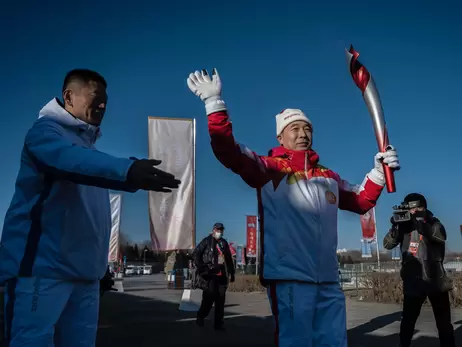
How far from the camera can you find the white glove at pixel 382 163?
3.40 metres

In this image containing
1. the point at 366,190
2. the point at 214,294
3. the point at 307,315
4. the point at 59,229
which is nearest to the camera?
the point at 59,229

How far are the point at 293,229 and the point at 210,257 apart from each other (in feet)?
19.0

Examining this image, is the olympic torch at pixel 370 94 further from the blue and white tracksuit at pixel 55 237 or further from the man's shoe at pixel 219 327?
the man's shoe at pixel 219 327

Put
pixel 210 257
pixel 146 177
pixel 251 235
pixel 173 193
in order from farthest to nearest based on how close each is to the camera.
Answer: pixel 251 235, pixel 173 193, pixel 210 257, pixel 146 177

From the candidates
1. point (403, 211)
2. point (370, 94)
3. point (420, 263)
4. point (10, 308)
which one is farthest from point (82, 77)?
point (420, 263)

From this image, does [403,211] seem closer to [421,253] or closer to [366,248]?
[421,253]

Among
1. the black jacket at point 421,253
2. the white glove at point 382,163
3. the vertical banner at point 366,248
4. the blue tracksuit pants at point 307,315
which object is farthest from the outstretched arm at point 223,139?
the vertical banner at point 366,248

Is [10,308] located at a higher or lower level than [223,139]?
lower

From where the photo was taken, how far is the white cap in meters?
3.60

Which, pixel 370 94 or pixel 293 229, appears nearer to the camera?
pixel 293 229

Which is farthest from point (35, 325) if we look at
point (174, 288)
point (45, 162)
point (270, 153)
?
point (174, 288)

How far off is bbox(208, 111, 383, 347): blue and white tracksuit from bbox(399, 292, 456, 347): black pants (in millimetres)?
2723

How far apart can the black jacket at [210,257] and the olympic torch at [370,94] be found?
553cm

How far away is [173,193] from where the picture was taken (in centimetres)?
995
